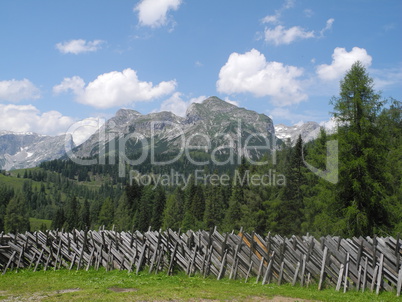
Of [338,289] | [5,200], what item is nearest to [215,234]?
[338,289]

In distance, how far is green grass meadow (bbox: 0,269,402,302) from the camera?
1041cm

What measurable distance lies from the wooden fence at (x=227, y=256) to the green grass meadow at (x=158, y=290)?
536 mm

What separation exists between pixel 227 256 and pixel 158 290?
4349mm

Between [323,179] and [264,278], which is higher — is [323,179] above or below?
above

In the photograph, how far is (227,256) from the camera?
1490cm

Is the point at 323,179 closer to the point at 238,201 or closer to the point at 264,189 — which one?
the point at 264,189

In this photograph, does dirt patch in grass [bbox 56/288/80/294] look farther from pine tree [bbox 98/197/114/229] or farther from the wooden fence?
pine tree [bbox 98/197/114/229]

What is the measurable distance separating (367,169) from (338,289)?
9654 millimetres

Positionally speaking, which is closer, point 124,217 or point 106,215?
point 124,217

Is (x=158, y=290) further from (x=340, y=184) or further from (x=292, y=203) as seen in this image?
(x=292, y=203)

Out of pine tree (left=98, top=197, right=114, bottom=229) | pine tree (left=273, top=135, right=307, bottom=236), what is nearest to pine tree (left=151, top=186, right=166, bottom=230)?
pine tree (left=98, top=197, right=114, bottom=229)

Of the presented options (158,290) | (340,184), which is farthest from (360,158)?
(158,290)

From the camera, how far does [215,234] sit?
15320mm

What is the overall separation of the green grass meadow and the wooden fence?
1.76 feet
